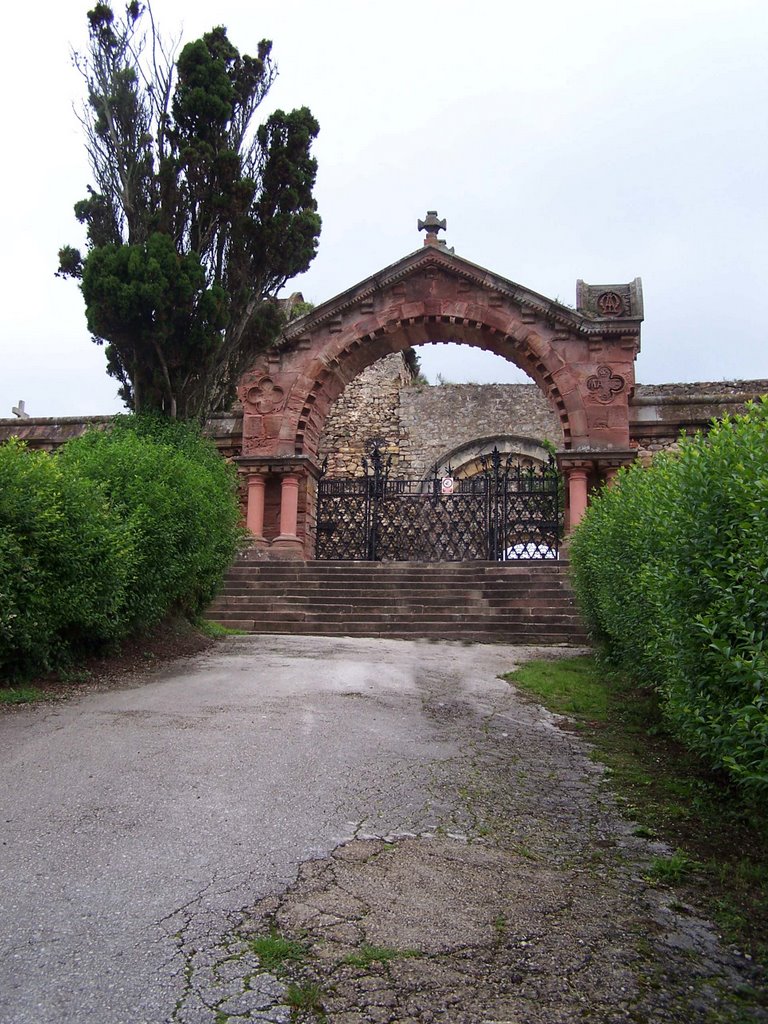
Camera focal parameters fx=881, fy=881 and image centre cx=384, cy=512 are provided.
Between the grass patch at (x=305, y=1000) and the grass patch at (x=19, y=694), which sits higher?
the grass patch at (x=19, y=694)

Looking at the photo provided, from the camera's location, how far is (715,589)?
164 inches

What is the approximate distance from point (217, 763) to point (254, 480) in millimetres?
13025

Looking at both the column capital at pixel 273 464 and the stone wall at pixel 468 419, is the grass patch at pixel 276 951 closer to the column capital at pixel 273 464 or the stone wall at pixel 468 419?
the column capital at pixel 273 464

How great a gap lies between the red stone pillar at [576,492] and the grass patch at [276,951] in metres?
14.2

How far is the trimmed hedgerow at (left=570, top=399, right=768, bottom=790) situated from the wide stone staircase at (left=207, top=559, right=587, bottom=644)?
6772 mm

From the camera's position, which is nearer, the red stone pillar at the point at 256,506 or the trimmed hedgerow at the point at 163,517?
the trimmed hedgerow at the point at 163,517

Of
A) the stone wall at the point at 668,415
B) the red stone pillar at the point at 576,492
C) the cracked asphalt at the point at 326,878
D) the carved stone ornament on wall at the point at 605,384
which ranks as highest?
the carved stone ornament on wall at the point at 605,384

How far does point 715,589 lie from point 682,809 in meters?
1.20

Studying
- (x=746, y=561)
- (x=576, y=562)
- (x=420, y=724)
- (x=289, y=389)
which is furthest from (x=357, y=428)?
(x=746, y=561)

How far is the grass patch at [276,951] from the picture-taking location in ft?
8.77

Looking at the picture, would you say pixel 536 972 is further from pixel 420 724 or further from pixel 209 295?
pixel 209 295

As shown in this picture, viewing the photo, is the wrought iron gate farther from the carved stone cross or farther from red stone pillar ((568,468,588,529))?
the carved stone cross

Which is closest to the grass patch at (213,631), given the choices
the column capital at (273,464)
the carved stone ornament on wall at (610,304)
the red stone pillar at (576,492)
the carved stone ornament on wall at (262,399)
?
the column capital at (273,464)

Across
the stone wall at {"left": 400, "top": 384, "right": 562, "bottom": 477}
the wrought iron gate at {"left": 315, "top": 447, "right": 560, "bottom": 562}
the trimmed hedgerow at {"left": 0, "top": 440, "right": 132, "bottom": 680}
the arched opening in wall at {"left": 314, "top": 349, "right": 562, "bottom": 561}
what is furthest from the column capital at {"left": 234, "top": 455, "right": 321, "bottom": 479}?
the stone wall at {"left": 400, "top": 384, "right": 562, "bottom": 477}
